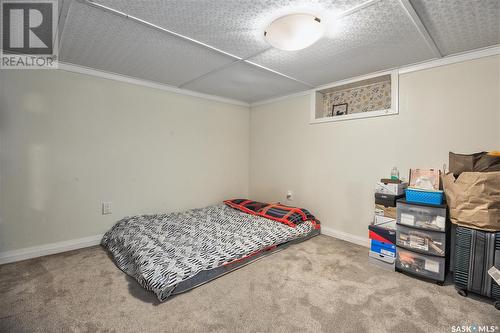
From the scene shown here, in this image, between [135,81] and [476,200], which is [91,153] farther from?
[476,200]

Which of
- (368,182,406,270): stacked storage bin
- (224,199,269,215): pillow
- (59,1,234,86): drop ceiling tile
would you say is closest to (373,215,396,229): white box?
(368,182,406,270): stacked storage bin

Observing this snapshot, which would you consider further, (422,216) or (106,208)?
(106,208)

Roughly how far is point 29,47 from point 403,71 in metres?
3.61

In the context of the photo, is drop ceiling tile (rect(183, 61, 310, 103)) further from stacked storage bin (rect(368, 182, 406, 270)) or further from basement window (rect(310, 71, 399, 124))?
stacked storage bin (rect(368, 182, 406, 270))

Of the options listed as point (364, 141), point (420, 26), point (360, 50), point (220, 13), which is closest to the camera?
point (220, 13)

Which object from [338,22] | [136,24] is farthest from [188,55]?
[338,22]

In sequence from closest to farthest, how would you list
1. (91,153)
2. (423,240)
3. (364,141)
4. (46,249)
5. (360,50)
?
(423,240) → (360,50) → (46,249) → (91,153) → (364,141)

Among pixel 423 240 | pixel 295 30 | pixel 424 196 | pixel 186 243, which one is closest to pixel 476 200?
pixel 424 196

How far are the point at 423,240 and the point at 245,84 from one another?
8.42 ft

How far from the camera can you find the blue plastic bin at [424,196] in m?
1.92

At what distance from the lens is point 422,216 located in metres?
1.98

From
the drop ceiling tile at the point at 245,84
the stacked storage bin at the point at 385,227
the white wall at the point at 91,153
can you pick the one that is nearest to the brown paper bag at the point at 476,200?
the stacked storage bin at the point at 385,227

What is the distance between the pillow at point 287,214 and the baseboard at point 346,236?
0.72ft

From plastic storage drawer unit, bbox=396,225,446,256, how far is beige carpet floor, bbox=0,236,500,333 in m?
0.27
